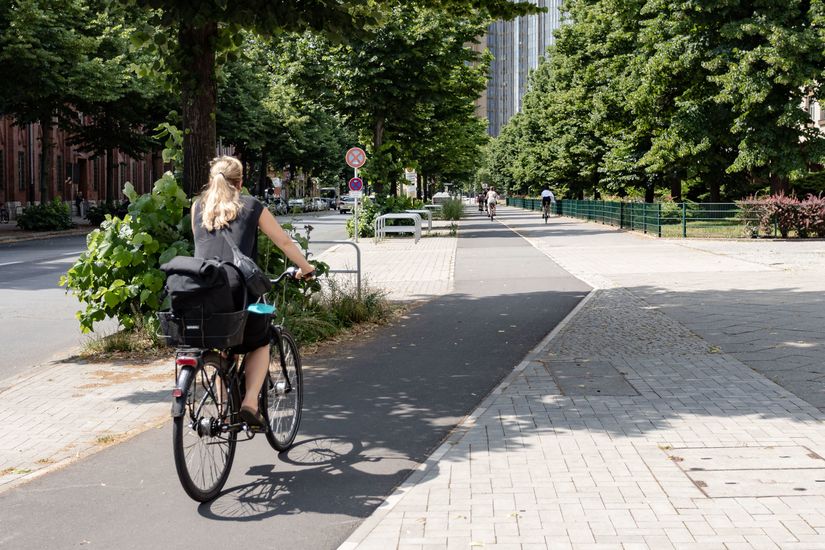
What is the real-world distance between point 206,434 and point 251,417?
0.42 metres

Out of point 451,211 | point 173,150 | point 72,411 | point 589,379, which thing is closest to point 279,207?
point 451,211

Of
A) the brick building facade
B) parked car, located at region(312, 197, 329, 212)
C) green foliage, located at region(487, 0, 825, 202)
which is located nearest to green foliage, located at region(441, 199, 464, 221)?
green foliage, located at region(487, 0, 825, 202)

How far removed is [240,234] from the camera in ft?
16.8

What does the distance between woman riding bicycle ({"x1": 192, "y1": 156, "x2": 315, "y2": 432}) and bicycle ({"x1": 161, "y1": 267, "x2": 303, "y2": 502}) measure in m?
0.07

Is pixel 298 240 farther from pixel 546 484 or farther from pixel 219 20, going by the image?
pixel 546 484

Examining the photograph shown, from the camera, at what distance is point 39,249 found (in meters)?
27.6

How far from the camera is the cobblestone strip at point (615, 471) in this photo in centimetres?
432

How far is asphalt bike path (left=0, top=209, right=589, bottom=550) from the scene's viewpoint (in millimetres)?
4539

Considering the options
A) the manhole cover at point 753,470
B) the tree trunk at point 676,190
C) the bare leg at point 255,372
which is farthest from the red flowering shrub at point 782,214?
the bare leg at point 255,372

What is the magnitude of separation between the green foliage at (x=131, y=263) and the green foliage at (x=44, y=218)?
99.8ft

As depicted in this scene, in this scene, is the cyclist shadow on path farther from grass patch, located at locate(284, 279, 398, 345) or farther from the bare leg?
grass patch, located at locate(284, 279, 398, 345)

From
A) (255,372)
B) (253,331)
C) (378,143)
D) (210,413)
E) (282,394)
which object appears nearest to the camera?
(210,413)

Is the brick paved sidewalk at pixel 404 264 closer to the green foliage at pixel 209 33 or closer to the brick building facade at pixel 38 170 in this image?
the green foliage at pixel 209 33

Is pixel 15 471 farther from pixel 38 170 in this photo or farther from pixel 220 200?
pixel 38 170
